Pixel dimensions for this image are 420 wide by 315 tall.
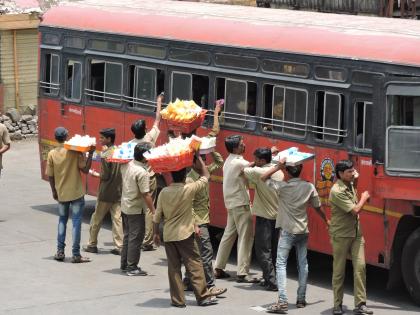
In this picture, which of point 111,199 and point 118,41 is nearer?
point 111,199

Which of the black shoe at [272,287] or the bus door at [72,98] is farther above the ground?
the bus door at [72,98]

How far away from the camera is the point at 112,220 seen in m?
15.3

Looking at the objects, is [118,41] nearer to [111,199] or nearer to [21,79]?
[111,199]

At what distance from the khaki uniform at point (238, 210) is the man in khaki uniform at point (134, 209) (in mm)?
876

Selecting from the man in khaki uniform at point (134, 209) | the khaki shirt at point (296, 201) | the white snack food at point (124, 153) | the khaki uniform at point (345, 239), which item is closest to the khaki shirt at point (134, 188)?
the man in khaki uniform at point (134, 209)

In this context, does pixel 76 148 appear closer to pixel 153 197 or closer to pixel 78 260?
pixel 153 197

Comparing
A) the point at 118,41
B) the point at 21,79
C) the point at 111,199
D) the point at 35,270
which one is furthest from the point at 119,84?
the point at 21,79

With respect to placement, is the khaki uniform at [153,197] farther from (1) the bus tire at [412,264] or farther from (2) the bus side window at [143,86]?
(1) the bus tire at [412,264]

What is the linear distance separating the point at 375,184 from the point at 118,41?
216 inches

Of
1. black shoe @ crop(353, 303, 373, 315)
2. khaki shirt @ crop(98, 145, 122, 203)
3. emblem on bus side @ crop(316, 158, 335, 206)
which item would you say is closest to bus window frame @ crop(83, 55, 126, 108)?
khaki shirt @ crop(98, 145, 122, 203)

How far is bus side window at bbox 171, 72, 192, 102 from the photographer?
15.5 meters

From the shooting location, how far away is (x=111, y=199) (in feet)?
50.1

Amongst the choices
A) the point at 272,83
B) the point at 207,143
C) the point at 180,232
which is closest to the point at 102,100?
the point at 207,143

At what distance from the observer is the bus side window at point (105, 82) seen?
55.2 feet
